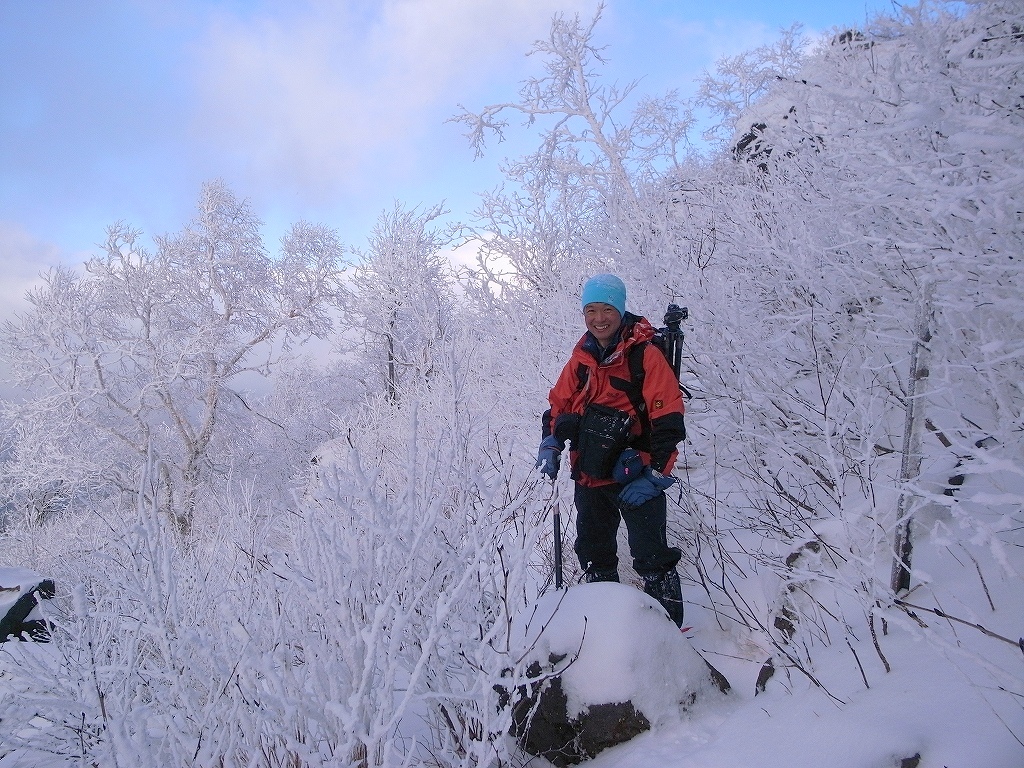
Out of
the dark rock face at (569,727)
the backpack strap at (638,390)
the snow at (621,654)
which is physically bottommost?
the dark rock face at (569,727)

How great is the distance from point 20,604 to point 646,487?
8.47 metres

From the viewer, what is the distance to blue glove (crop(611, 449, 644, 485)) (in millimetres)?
2691

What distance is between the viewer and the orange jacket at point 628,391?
2.56 meters

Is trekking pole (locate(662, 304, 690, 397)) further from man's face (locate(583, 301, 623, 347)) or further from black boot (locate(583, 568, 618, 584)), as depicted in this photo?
black boot (locate(583, 568, 618, 584))

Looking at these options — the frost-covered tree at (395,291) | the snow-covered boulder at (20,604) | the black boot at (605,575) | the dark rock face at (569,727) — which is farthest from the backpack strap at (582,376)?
the frost-covered tree at (395,291)

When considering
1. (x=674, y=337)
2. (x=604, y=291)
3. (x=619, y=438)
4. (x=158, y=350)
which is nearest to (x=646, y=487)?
(x=619, y=438)

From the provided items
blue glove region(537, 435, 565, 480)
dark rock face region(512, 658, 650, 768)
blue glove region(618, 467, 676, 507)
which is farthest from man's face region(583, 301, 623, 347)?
dark rock face region(512, 658, 650, 768)

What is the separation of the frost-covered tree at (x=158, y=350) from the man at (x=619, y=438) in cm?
962

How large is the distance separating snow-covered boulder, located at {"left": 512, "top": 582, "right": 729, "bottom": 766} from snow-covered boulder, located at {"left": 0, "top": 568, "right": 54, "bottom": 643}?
289 inches

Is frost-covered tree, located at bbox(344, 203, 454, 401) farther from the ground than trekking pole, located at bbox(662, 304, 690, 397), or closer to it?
farther from the ground

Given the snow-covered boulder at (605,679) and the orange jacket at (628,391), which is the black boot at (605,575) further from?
the snow-covered boulder at (605,679)

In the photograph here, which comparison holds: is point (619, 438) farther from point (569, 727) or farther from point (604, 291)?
point (569, 727)

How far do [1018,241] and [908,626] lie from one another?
4.34 ft

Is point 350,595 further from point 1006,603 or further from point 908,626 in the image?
point 1006,603
